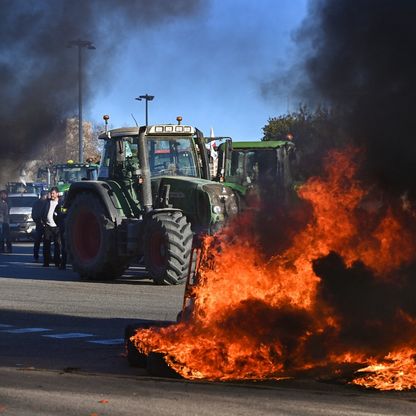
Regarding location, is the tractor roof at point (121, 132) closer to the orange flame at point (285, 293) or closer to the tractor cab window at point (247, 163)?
the tractor cab window at point (247, 163)

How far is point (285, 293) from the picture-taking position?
8641 mm

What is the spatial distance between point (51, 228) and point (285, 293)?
15578 millimetres

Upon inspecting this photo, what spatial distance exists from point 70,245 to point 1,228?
35.8ft

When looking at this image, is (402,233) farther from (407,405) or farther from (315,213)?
(407,405)

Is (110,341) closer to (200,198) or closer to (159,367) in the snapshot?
(159,367)

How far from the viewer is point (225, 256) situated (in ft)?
29.2

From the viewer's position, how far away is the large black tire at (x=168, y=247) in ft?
57.7

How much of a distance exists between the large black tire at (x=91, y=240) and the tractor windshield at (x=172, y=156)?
1.38m

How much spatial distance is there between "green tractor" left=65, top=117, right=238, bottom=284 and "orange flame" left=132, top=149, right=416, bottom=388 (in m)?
9.05

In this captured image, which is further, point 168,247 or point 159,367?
point 168,247

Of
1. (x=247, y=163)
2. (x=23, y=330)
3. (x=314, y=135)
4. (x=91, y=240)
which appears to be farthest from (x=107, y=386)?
(x=247, y=163)

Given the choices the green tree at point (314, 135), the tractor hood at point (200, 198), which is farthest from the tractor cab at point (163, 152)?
the green tree at point (314, 135)

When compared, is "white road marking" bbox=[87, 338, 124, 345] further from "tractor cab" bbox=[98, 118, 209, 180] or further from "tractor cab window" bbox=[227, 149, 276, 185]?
"tractor cab window" bbox=[227, 149, 276, 185]

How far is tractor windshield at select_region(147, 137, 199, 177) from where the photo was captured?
62.8ft
